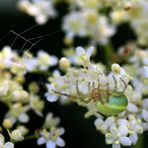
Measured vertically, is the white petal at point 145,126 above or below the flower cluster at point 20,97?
above

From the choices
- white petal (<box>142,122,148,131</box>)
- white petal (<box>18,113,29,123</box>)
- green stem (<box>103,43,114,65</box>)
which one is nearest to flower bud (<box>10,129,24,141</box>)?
white petal (<box>18,113,29,123</box>)

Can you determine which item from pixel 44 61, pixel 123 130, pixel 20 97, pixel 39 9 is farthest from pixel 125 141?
pixel 39 9

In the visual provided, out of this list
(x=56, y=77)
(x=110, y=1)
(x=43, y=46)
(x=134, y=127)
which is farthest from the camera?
(x=43, y=46)

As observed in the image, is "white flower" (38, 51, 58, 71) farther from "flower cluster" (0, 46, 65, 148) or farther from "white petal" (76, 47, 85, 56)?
"white petal" (76, 47, 85, 56)

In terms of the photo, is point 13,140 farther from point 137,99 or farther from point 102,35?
point 102,35

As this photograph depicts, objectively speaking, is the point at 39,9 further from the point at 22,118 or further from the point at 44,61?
the point at 22,118

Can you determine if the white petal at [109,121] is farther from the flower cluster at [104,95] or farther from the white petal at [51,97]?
the white petal at [51,97]

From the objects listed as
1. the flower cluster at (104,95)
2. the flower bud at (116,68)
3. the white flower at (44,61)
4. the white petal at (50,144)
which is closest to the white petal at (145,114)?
the flower cluster at (104,95)

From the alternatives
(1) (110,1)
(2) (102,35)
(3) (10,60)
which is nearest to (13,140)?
(3) (10,60)
